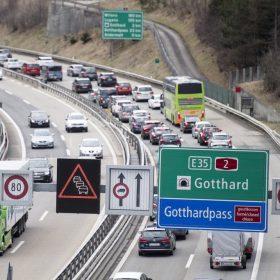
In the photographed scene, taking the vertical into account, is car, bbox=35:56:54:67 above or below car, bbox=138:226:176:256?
above

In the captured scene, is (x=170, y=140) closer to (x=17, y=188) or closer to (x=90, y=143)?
(x=90, y=143)

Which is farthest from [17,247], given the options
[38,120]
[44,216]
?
[38,120]

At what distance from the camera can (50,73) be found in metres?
112

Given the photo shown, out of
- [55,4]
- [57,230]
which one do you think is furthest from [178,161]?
[55,4]

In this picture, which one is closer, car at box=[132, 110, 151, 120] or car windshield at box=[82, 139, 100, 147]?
car windshield at box=[82, 139, 100, 147]

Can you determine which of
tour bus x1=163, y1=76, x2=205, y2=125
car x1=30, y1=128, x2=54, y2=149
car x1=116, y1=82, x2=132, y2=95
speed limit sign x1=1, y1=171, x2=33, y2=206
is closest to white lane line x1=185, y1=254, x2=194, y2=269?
speed limit sign x1=1, y1=171, x2=33, y2=206

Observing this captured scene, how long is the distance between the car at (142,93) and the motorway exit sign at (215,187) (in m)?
73.0

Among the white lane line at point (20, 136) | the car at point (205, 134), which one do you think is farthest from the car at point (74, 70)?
the car at point (205, 134)

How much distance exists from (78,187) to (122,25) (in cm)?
8987

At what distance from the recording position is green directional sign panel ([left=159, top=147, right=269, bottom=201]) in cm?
2414

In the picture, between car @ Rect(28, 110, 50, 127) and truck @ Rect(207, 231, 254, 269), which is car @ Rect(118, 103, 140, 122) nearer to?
car @ Rect(28, 110, 50, 127)

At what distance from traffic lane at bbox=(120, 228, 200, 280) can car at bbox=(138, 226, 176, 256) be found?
0.38m

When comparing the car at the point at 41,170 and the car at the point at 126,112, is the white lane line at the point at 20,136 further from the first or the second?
the car at the point at 41,170

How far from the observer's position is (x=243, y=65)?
4254 inches
